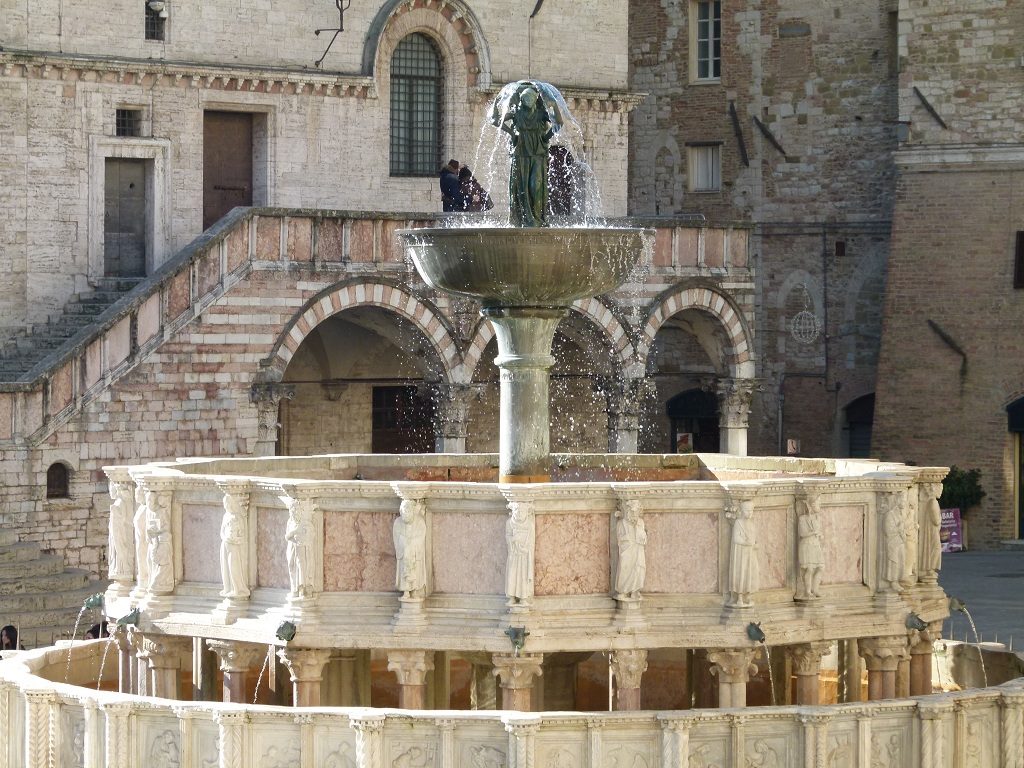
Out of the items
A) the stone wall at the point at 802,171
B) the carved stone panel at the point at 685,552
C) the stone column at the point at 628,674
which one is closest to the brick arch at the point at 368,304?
the stone wall at the point at 802,171

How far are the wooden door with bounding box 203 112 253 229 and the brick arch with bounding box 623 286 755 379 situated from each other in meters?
6.31

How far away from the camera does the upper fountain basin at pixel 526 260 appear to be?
57.7 ft

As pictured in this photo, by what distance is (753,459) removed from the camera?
2016cm

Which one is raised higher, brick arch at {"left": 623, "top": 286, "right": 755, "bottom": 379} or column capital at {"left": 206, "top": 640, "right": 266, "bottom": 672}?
brick arch at {"left": 623, "top": 286, "right": 755, "bottom": 379}

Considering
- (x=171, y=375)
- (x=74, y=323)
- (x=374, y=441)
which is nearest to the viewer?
(x=171, y=375)

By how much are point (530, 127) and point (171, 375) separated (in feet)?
43.2

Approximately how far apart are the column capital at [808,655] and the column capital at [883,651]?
0.36m

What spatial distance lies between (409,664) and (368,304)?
1679 cm

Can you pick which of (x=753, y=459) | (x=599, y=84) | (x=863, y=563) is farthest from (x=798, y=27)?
(x=863, y=563)

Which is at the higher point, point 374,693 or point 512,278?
point 512,278

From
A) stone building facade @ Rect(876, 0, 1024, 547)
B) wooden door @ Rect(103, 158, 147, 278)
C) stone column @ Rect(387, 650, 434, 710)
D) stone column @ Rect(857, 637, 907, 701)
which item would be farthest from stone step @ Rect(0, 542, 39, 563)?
stone building facade @ Rect(876, 0, 1024, 547)

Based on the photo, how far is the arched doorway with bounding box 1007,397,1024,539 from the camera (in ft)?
121

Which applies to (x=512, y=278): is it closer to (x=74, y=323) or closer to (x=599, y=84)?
(x=74, y=323)

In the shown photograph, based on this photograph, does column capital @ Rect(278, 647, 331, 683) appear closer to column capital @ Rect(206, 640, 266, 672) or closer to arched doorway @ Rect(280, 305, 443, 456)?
column capital @ Rect(206, 640, 266, 672)
